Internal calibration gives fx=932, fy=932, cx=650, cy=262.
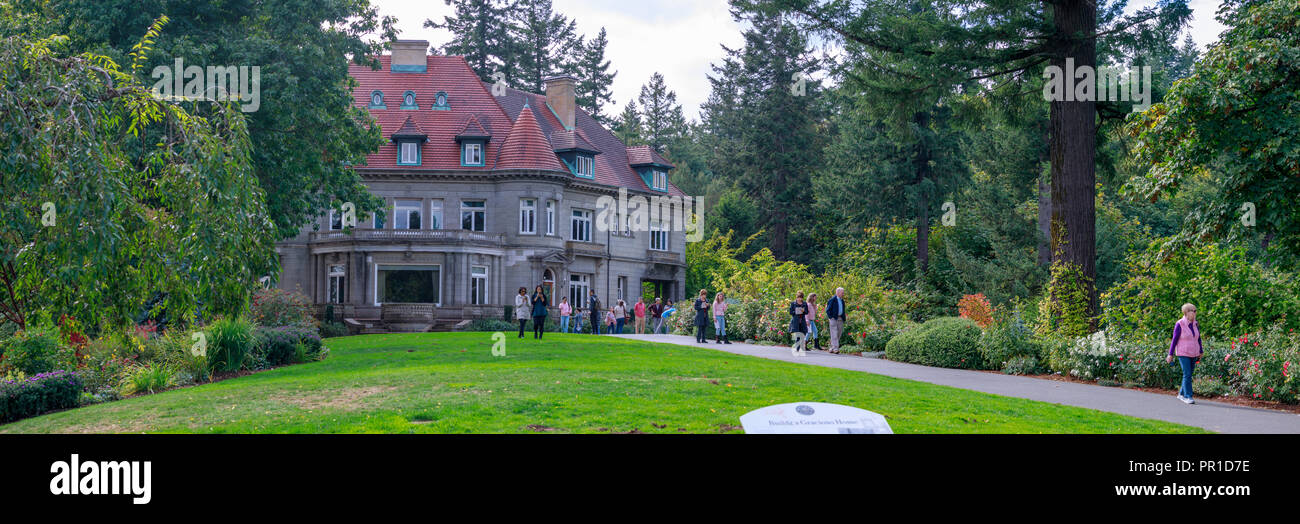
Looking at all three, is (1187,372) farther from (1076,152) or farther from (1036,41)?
(1036,41)

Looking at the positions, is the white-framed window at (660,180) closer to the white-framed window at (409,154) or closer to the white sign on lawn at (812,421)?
the white-framed window at (409,154)

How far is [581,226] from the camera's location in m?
50.2

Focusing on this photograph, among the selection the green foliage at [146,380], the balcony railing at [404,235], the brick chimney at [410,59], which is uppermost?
the brick chimney at [410,59]

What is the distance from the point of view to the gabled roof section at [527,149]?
1833 inches

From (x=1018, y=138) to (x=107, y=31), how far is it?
1228 inches

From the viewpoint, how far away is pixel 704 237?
193ft

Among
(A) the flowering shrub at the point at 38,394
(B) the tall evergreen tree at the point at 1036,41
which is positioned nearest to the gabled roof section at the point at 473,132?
(B) the tall evergreen tree at the point at 1036,41

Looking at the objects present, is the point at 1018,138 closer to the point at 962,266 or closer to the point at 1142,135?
the point at 962,266

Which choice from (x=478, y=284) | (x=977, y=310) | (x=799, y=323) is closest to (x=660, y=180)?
(x=478, y=284)

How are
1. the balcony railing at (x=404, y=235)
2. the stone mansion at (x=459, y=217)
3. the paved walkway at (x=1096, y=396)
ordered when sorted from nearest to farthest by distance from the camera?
1. the paved walkway at (x=1096, y=396)
2. the balcony railing at (x=404, y=235)
3. the stone mansion at (x=459, y=217)

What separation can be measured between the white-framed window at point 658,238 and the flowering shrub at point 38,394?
4150 cm

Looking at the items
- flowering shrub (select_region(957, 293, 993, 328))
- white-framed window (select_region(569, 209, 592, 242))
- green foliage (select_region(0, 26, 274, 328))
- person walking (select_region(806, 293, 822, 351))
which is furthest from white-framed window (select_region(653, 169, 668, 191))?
green foliage (select_region(0, 26, 274, 328))

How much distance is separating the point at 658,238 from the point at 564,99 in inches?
378

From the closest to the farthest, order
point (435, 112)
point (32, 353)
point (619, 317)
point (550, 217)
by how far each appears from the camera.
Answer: point (32, 353), point (619, 317), point (550, 217), point (435, 112)
